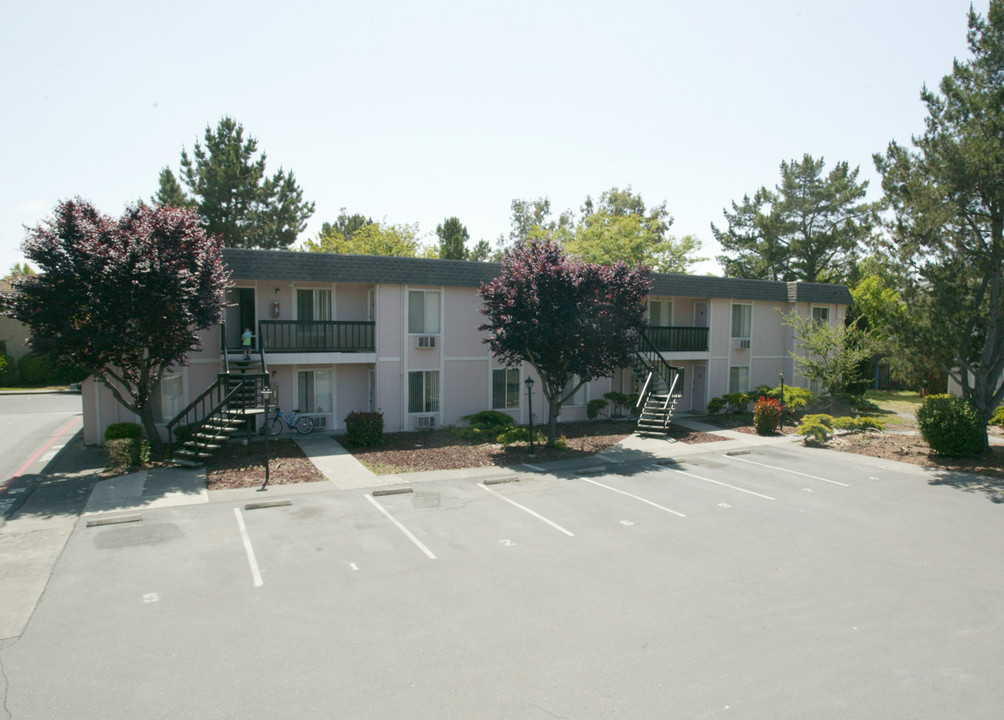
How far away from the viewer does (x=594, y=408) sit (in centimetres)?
2523

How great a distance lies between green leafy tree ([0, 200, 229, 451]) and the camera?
15094 millimetres

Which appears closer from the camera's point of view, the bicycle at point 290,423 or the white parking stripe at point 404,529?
the white parking stripe at point 404,529

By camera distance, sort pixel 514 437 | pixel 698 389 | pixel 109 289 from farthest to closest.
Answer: pixel 698 389, pixel 514 437, pixel 109 289

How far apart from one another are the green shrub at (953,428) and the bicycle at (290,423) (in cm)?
2000

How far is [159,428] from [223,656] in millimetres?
14451

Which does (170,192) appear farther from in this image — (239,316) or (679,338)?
(679,338)

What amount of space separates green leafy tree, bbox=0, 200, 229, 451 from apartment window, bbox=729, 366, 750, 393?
22597 mm

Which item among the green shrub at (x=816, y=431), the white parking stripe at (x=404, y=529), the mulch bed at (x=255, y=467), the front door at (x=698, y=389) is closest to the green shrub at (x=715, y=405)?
the front door at (x=698, y=389)

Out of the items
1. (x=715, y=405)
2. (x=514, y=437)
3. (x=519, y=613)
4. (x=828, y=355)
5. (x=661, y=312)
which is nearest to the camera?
(x=519, y=613)

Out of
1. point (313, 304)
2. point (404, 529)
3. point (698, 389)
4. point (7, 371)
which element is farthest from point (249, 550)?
point (7, 371)

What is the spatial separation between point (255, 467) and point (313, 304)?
737cm

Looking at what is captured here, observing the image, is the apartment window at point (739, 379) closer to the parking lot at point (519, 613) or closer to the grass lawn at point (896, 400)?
the grass lawn at point (896, 400)

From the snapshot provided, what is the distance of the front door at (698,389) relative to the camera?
28516mm

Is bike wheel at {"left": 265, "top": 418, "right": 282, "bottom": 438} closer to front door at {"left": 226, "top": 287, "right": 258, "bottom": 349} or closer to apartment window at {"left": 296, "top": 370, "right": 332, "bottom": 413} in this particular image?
apartment window at {"left": 296, "top": 370, "right": 332, "bottom": 413}
